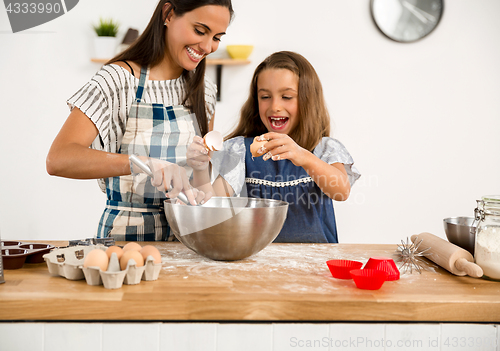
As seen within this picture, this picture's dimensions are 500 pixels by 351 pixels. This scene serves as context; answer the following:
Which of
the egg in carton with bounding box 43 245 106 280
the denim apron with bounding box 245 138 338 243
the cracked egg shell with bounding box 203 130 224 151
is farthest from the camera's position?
the denim apron with bounding box 245 138 338 243

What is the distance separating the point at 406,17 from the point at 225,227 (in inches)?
98.7

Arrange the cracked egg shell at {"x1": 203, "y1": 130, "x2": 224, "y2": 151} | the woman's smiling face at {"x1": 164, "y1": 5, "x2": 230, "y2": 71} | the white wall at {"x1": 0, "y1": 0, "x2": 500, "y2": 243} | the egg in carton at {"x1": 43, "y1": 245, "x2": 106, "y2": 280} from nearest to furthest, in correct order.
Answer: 1. the egg in carton at {"x1": 43, "y1": 245, "x2": 106, "y2": 280}
2. the cracked egg shell at {"x1": 203, "y1": 130, "x2": 224, "y2": 151}
3. the woman's smiling face at {"x1": 164, "y1": 5, "x2": 230, "y2": 71}
4. the white wall at {"x1": 0, "y1": 0, "x2": 500, "y2": 243}

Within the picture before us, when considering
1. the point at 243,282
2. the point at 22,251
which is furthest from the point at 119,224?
the point at 243,282

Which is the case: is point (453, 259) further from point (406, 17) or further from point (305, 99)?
point (406, 17)

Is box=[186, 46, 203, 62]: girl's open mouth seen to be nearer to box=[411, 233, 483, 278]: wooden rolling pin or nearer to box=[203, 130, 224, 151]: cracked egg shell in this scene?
box=[203, 130, 224, 151]: cracked egg shell

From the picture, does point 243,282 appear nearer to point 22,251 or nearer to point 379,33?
point 22,251

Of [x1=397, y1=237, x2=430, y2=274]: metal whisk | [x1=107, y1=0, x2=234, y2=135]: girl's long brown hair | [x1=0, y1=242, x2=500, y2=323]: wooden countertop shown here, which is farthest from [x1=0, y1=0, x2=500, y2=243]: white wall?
[x1=0, y1=242, x2=500, y2=323]: wooden countertop

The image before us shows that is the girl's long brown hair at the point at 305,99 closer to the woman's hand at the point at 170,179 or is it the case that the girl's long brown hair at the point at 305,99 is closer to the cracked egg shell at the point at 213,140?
the cracked egg shell at the point at 213,140

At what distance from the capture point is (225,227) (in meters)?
0.94

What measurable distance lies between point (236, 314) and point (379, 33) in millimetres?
2633

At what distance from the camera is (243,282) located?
2.81 ft
